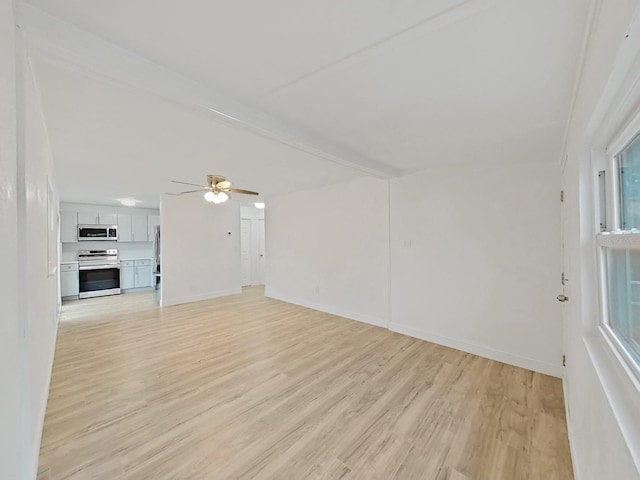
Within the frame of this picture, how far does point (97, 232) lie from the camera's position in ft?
23.1

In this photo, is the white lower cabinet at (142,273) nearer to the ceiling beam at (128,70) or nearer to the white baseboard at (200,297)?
the white baseboard at (200,297)

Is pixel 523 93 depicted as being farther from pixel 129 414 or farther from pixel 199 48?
pixel 129 414

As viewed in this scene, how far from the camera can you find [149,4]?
1151 millimetres

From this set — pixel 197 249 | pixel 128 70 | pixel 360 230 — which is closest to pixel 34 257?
pixel 128 70

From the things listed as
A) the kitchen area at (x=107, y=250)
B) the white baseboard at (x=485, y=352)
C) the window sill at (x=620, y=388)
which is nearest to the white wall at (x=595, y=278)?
the window sill at (x=620, y=388)

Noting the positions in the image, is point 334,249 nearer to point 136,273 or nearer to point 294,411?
point 294,411

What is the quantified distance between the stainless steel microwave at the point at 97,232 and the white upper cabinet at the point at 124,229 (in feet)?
0.30

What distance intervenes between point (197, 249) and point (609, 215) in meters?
6.59

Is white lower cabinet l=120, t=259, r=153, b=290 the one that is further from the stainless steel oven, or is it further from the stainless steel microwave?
the stainless steel microwave

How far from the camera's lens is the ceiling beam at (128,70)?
4.13 ft

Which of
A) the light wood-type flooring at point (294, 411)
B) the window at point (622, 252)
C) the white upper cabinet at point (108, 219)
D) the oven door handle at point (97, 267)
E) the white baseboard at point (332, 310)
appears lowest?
the light wood-type flooring at point (294, 411)

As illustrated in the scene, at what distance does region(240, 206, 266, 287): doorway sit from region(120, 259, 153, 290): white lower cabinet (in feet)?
8.52

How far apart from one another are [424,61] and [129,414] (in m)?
3.26

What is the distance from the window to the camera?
101 centimetres
